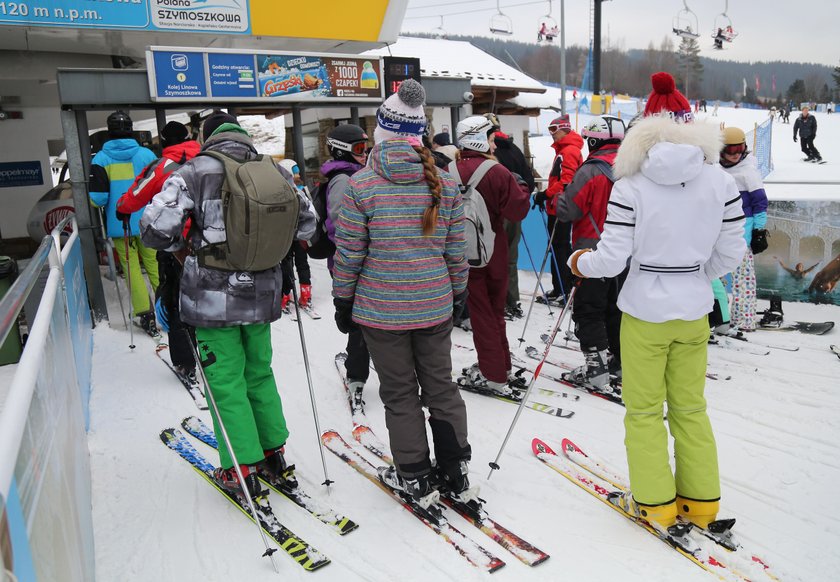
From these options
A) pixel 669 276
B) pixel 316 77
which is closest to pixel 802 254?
pixel 669 276

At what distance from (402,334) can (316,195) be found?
1566 millimetres

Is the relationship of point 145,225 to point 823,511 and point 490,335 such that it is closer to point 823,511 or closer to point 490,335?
point 490,335

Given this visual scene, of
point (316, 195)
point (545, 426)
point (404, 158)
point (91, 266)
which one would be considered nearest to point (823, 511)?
point (545, 426)

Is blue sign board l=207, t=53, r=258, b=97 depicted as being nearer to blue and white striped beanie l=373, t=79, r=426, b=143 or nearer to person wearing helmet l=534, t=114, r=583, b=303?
person wearing helmet l=534, t=114, r=583, b=303

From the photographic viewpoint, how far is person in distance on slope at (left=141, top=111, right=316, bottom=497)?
311cm

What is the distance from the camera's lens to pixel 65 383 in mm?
3016

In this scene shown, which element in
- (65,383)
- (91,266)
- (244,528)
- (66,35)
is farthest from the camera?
(66,35)

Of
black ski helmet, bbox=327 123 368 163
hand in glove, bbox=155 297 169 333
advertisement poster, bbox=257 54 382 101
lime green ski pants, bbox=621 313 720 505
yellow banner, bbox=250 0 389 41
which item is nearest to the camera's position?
lime green ski pants, bbox=621 313 720 505

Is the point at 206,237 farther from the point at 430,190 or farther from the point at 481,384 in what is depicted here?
the point at 481,384

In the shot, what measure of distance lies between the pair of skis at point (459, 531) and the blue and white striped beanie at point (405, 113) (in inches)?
75.2

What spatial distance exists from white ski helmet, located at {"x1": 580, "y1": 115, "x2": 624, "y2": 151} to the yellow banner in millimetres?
7511

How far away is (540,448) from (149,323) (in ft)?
15.3

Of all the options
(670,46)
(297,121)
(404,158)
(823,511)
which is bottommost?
(823,511)

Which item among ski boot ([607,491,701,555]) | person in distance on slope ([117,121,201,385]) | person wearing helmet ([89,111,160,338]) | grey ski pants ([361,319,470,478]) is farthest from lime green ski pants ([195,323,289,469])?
person wearing helmet ([89,111,160,338])
